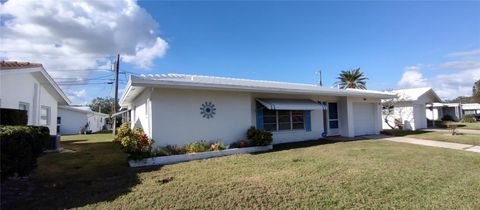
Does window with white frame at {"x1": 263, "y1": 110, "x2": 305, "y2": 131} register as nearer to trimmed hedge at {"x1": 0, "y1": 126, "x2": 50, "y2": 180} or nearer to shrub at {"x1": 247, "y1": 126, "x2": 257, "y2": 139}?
shrub at {"x1": 247, "y1": 126, "x2": 257, "y2": 139}

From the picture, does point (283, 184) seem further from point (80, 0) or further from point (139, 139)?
point (80, 0)

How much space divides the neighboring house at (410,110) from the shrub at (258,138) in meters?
18.8

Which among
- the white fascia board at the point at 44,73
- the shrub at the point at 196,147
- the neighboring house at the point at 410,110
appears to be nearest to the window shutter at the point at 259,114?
the shrub at the point at 196,147

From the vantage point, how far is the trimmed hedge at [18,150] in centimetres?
704

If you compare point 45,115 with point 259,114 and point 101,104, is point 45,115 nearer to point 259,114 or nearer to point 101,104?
point 259,114

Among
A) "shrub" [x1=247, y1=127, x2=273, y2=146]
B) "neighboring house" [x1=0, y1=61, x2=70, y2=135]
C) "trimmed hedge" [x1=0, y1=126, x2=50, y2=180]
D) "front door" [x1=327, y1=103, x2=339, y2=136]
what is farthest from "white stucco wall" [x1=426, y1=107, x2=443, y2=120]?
"trimmed hedge" [x1=0, y1=126, x2=50, y2=180]

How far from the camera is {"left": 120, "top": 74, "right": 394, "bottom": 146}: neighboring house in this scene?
12273mm

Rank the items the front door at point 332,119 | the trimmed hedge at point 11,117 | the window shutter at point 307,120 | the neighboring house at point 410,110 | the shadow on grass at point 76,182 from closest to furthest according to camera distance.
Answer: the shadow on grass at point 76,182 → the trimmed hedge at point 11,117 → the window shutter at point 307,120 → the front door at point 332,119 → the neighboring house at point 410,110

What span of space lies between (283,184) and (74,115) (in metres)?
44.1

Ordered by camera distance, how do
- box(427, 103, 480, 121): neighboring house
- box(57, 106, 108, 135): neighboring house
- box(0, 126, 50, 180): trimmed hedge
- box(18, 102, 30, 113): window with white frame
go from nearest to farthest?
box(0, 126, 50, 180): trimmed hedge
box(18, 102, 30, 113): window with white frame
box(57, 106, 108, 135): neighboring house
box(427, 103, 480, 121): neighboring house

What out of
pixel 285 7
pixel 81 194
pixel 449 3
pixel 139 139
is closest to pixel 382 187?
pixel 81 194

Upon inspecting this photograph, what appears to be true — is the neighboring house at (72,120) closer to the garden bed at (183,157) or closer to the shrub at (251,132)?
the shrub at (251,132)

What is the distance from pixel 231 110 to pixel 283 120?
4279 mm

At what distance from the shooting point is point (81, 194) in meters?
6.82
